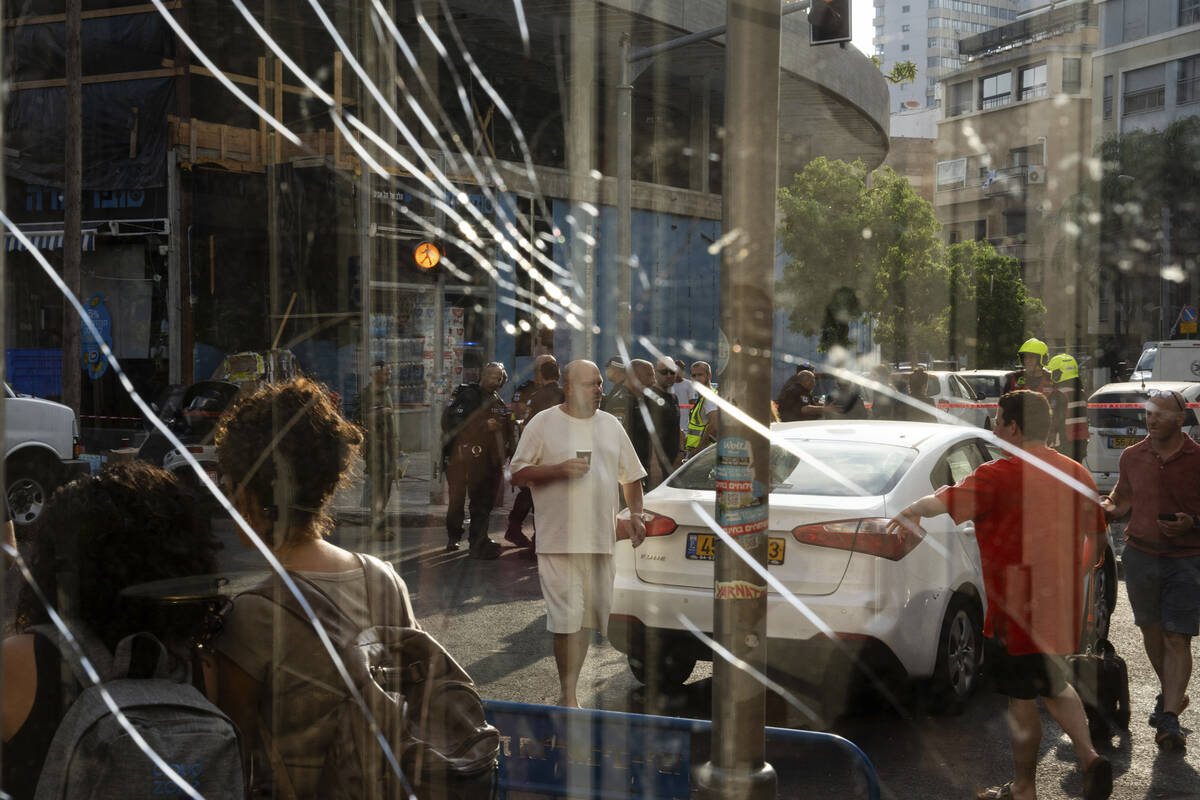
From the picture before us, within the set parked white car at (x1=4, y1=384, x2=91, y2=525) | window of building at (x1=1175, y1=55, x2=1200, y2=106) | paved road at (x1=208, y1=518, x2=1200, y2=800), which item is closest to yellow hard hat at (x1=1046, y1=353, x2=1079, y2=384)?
paved road at (x1=208, y1=518, x2=1200, y2=800)

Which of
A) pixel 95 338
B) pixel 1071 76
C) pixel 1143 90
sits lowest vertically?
pixel 95 338

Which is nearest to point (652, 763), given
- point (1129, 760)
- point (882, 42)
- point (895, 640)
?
point (895, 640)

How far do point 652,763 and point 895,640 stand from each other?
3.16 metres

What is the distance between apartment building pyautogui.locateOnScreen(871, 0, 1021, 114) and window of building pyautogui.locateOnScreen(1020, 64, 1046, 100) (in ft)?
281

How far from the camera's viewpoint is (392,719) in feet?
7.23

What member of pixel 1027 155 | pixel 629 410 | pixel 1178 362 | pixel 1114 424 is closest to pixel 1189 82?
pixel 1027 155

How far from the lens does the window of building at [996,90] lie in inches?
3150

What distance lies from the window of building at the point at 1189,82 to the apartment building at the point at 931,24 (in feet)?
339

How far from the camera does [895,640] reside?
5.71 meters

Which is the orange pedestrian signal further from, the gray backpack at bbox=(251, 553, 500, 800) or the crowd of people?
the gray backpack at bbox=(251, 553, 500, 800)

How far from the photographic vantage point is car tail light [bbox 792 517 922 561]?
5.79m

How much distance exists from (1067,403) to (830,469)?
18.0ft

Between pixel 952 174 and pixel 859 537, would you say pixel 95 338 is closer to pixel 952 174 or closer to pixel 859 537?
pixel 859 537

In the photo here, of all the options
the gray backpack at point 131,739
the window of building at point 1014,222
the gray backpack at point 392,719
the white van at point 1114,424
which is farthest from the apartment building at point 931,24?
the gray backpack at point 131,739
